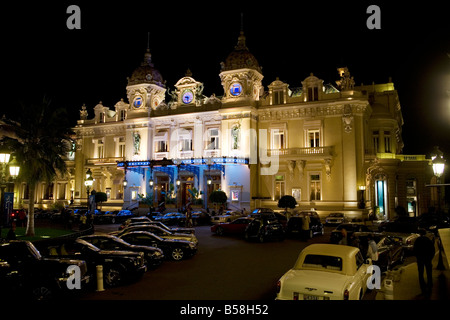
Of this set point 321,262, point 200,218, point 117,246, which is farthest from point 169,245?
point 200,218

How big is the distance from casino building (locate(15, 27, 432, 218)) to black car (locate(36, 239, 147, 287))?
83.4ft

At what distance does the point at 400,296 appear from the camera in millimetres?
10156

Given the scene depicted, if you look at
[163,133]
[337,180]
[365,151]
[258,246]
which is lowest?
[258,246]

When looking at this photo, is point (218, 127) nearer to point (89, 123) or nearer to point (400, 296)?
point (89, 123)

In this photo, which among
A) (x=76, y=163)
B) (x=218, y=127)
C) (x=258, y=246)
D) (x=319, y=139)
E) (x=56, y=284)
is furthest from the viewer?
(x=76, y=163)

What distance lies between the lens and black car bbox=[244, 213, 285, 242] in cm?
2139

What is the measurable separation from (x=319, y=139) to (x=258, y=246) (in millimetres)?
20098

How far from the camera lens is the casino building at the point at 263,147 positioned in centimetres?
3603

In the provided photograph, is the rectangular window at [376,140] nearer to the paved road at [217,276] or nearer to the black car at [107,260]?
the paved road at [217,276]

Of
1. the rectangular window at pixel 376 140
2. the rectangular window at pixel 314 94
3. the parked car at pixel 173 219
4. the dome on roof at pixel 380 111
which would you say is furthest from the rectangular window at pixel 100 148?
the dome on roof at pixel 380 111

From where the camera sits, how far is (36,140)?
23125 mm

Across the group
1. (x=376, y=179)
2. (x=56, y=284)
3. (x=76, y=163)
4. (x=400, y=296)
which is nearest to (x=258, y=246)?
(x=400, y=296)

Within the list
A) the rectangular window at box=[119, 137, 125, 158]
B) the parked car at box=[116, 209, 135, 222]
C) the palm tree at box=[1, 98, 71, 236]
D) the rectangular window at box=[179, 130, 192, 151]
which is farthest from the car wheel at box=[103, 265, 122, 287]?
the rectangular window at box=[119, 137, 125, 158]

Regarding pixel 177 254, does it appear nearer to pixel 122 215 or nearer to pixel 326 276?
pixel 326 276
